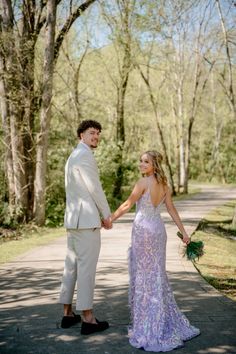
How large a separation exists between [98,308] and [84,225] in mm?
1556

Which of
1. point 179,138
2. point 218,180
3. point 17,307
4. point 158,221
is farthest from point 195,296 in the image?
point 218,180

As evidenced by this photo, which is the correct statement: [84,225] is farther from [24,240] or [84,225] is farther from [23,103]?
[23,103]

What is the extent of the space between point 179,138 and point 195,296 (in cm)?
2955

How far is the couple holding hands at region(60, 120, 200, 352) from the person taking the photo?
5121 mm

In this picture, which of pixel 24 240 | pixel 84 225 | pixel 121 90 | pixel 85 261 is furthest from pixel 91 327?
pixel 121 90

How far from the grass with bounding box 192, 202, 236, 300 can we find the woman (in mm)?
2312

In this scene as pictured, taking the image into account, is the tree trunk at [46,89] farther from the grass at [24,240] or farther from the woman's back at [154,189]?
the woman's back at [154,189]

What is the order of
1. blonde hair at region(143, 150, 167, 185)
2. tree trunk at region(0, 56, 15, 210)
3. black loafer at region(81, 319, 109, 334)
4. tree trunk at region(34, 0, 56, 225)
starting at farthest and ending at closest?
tree trunk at region(0, 56, 15, 210), tree trunk at region(34, 0, 56, 225), blonde hair at region(143, 150, 167, 185), black loafer at region(81, 319, 109, 334)

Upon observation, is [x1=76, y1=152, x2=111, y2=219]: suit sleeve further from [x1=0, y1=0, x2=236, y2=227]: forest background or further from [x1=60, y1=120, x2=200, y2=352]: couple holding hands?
[x1=0, y1=0, x2=236, y2=227]: forest background

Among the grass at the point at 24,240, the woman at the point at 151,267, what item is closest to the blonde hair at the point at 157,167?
the woman at the point at 151,267

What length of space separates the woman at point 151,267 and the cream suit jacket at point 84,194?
0.31 metres

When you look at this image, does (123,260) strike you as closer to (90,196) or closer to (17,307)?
(17,307)

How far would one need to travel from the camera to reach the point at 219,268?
32.3ft

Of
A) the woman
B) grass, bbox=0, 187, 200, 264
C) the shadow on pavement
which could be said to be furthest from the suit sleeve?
grass, bbox=0, 187, 200, 264
